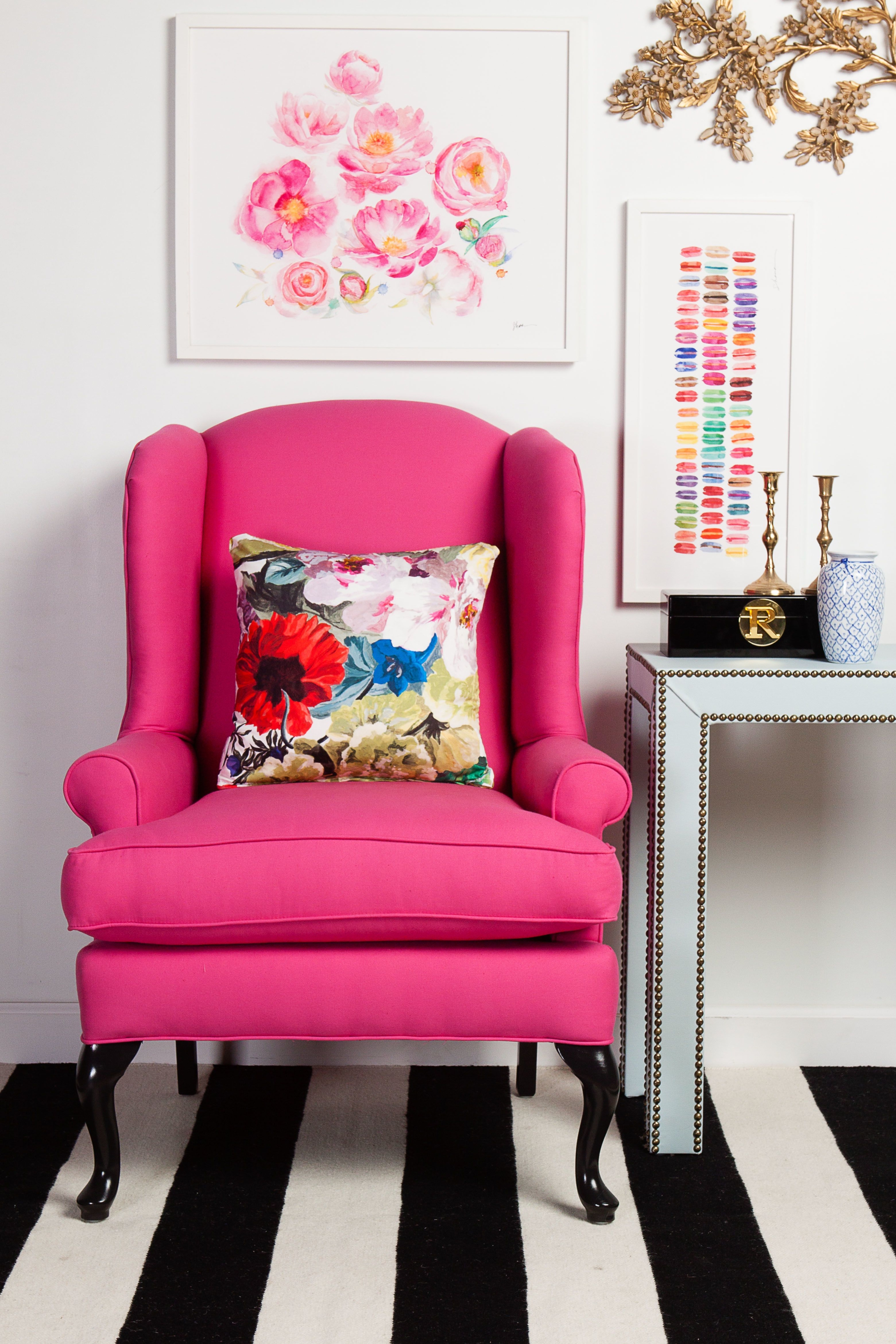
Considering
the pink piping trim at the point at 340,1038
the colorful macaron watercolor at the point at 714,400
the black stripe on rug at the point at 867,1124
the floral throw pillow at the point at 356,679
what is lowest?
the black stripe on rug at the point at 867,1124

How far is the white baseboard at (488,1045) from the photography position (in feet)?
6.50

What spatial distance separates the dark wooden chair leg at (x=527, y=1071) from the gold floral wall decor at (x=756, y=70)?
1589mm

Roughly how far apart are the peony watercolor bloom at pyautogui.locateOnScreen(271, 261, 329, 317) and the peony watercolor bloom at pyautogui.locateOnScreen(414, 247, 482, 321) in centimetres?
17

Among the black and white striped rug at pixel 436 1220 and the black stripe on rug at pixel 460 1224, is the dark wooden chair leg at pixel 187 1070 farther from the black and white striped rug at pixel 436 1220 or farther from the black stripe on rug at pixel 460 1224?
the black stripe on rug at pixel 460 1224

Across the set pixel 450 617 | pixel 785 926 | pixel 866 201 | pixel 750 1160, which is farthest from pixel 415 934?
pixel 866 201

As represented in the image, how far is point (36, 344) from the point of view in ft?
6.57

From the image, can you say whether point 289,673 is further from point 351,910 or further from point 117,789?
point 351,910

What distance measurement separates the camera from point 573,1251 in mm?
1389

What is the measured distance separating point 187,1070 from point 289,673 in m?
0.71

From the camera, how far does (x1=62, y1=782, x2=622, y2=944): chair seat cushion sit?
133 centimetres

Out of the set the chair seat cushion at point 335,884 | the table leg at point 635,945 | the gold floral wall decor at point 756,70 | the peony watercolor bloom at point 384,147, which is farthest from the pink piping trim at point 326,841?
the gold floral wall decor at point 756,70

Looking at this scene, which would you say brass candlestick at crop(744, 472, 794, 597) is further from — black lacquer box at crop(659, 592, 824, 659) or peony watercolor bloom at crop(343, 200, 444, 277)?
peony watercolor bloom at crop(343, 200, 444, 277)

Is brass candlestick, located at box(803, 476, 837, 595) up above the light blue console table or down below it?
above

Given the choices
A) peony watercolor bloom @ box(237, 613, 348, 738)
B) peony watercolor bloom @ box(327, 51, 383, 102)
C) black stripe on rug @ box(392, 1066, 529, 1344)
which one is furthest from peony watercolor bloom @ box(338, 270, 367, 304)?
black stripe on rug @ box(392, 1066, 529, 1344)
